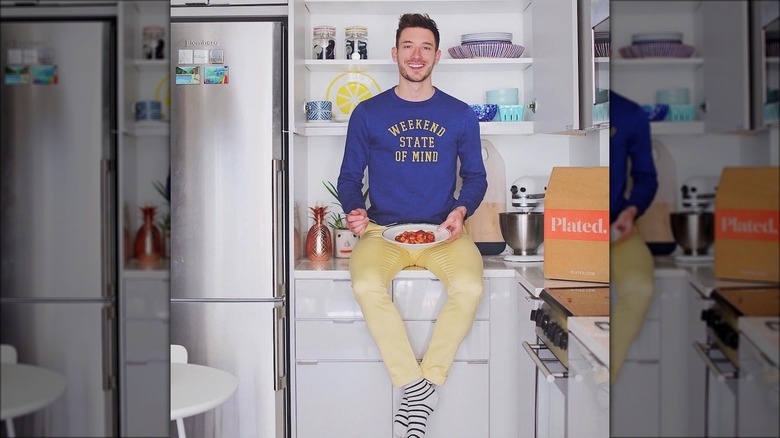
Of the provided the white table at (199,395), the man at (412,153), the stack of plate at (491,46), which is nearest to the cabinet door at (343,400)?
the man at (412,153)

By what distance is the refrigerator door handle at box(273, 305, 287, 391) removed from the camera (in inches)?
120

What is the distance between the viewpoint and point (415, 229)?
3.11 m

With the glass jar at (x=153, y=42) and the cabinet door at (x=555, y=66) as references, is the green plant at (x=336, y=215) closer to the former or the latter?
the cabinet door at (x=555, y=66)

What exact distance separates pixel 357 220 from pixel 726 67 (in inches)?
115

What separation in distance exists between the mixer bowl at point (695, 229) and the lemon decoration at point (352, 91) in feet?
11.2

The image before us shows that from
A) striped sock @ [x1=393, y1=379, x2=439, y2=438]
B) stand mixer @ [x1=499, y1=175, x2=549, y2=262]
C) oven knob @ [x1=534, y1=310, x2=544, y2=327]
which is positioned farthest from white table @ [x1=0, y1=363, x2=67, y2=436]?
stand mixer @ [x1=499, y1=175, x2=549, y2=262]

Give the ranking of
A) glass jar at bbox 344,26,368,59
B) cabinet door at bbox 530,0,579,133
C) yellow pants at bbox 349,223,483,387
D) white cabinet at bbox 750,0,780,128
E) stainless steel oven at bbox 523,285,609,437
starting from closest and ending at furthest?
white cabinet at bbox 750,0,780,128
stainless steel oven at bbox 523,285,609,437
cabinet door at bbox 530,0,579,133
yellow pants at bbox 349,223,483,387
glass jar at bbox 344,26,368,59

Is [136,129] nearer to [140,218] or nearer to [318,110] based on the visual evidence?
[140,218]

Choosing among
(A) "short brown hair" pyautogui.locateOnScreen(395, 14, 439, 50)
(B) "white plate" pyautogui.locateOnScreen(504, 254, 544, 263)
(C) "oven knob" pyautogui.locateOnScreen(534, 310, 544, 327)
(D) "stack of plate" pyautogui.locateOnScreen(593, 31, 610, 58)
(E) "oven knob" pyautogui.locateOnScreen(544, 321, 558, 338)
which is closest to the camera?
(E) "oven knob" pyautogui.locateOnScreen(544, 321, 558, 338)

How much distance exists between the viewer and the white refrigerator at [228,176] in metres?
3.00

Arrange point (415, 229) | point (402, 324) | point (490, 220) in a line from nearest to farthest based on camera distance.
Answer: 1. point (402, 324)
2. point (415, 229)
3. point (490, 220)

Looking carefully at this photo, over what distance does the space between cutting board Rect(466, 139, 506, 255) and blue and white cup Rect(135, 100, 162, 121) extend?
332cm

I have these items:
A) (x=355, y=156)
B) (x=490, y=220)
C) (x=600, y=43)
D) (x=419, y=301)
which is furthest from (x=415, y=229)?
(x=600, y=43)

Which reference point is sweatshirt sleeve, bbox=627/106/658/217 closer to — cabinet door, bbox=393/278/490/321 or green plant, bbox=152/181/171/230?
green plant, bbox=152/181/171/230
